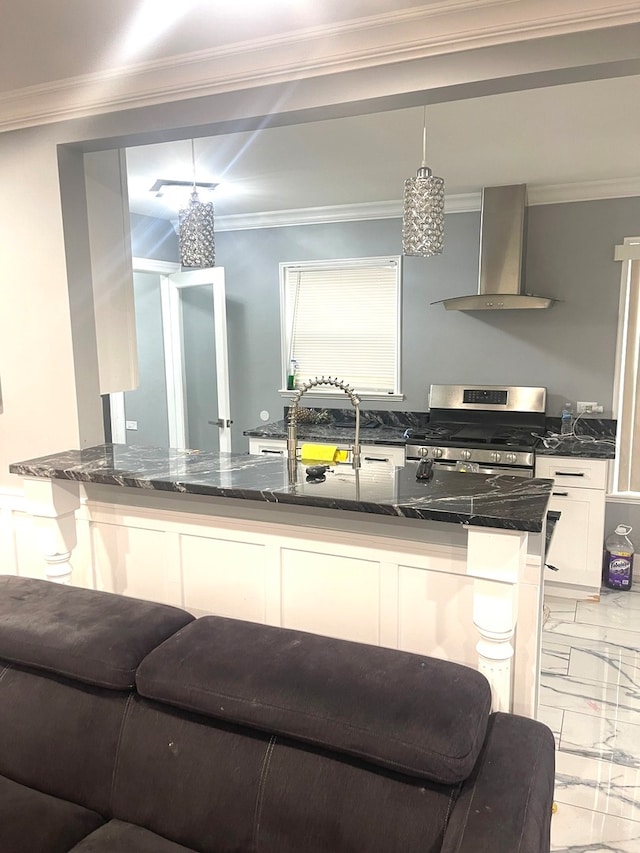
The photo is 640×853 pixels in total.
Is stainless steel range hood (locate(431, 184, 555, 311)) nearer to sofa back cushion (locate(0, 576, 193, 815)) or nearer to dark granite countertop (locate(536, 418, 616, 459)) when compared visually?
dark granite countertop (locate(536, 418, 616, 459))

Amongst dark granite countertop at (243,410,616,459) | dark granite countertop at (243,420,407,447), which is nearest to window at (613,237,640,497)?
dark granite countertop at (243,410,616,459)

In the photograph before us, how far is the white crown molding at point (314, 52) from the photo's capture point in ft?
5.42

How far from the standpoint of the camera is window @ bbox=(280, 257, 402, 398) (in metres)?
4.90

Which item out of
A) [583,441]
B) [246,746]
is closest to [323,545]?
[246,746]

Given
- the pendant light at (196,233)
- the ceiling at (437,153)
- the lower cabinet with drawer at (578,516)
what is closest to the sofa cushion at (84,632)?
the pendant light at (196,233)

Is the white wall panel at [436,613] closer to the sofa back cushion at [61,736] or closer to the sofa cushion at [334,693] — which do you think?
the sofa cushion at [334,693]

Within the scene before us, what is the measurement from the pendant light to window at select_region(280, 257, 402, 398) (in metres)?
2.38

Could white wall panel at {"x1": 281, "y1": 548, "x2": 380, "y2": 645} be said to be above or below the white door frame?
below

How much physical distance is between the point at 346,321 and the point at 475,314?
1053mm

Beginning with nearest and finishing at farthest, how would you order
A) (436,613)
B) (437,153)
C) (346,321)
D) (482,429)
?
(436,613)
(437,153)
(482,429)
(346,321)

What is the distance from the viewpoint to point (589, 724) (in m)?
2.74

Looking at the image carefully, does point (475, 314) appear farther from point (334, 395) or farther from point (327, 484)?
point (327, 484)

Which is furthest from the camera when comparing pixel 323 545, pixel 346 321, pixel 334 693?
pixel 346 321

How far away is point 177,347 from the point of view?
516 cm
